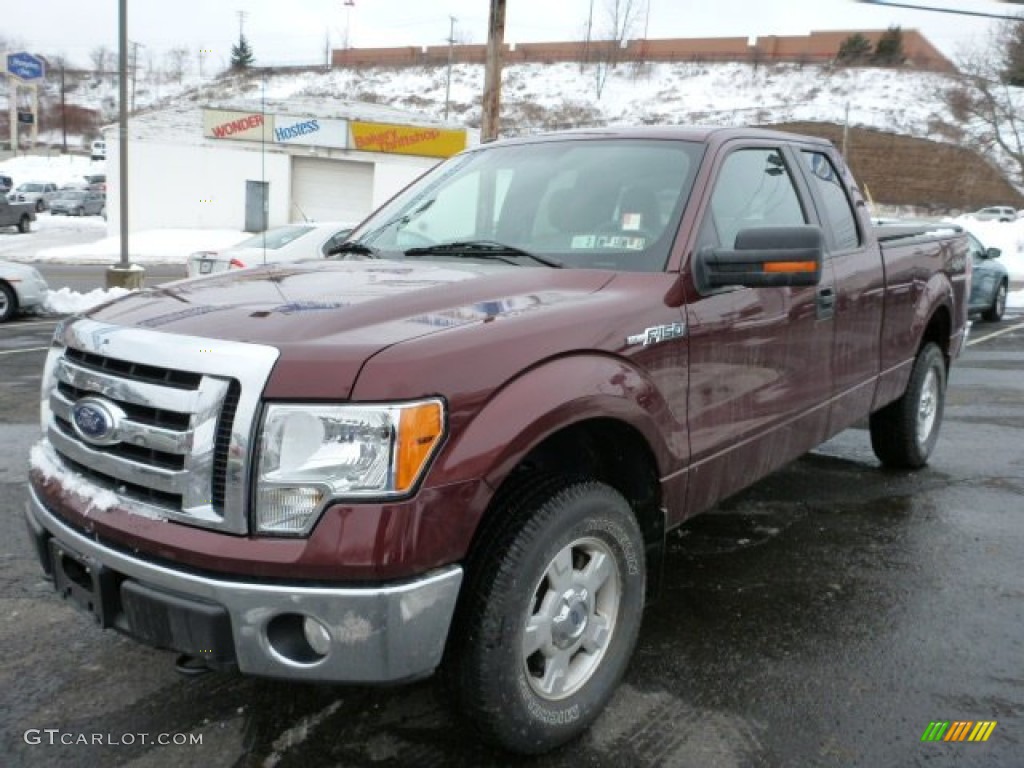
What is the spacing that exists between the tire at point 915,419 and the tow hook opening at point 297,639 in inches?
165

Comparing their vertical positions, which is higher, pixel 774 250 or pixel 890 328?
pixel 774 250

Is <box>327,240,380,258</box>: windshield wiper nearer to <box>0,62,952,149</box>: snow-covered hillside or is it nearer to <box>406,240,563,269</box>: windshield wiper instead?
<box>406,240,563,269</box>: windshield wiper

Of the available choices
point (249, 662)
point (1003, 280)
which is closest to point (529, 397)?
point (249, 662)

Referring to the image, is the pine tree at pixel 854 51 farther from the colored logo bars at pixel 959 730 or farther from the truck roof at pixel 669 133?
the colored logo bars at pixel 959 730

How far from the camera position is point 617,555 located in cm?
274

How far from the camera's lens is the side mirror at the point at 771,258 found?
9.55 feet

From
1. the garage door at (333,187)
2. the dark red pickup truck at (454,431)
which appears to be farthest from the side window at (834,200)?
the garage door at (333,187)

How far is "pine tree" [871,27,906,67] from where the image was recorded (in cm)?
8069

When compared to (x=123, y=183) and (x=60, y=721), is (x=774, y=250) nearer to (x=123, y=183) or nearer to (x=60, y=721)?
(x=60, y=721)

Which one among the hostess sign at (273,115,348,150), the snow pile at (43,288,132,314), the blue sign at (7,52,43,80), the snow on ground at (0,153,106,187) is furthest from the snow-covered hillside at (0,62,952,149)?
the snow pile at (43,288,132,314)

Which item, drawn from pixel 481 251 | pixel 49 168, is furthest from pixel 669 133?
pixel 49 168

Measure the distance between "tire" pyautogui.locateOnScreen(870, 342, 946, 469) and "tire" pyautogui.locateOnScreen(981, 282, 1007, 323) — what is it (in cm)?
1048

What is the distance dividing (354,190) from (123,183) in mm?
18045

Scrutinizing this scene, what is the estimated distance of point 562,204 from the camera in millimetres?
3523
